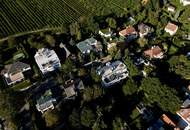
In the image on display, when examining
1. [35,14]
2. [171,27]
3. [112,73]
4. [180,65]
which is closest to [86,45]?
[112,73]

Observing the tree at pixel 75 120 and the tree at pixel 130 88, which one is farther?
the tree at pixel 130 88

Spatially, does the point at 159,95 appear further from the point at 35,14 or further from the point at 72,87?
the point at 35,14

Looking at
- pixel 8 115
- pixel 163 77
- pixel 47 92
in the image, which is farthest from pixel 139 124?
pixel 8 115

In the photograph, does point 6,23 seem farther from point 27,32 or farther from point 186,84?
point 186,84

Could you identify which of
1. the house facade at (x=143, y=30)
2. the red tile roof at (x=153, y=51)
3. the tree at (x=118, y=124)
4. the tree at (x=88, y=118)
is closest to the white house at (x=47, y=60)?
the tree at (x=88, y=118)

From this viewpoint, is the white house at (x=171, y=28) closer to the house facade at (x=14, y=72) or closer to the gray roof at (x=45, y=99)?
the gray roof at (x=45, y=99)

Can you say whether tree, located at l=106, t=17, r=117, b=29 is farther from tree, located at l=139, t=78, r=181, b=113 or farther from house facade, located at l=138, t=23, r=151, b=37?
tree, located at l=139, t=78, r=181, b=113

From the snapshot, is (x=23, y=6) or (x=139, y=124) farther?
(x=23, y=6)
